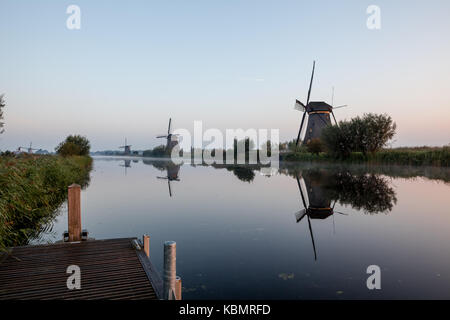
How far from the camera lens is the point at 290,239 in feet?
24.7

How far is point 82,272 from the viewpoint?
426 cm

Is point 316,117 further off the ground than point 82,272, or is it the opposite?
point 316,117

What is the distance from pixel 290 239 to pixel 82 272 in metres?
5.19

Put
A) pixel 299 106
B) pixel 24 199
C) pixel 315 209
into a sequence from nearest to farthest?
1. pixel 24 199
2. pixel 315 209
3. pixel 299 106

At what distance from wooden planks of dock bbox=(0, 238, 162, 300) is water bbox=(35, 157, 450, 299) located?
0.80 metres

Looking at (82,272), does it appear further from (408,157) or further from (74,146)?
(408,157)

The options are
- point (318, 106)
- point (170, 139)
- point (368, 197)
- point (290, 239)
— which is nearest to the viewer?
point (290, 239)

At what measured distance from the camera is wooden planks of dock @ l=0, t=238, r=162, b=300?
359 centimetres

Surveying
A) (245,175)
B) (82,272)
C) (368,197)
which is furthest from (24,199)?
(245,175)

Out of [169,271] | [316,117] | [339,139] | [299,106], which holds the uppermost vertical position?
[299,106]

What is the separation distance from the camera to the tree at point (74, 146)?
34.6 m

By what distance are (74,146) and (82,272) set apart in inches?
1408

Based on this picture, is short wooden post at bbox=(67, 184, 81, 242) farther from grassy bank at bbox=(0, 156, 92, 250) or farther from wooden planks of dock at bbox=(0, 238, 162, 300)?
grassy bank at bbox=(0, 156, 92, 250)

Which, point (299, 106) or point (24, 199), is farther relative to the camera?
point (299, 106)
